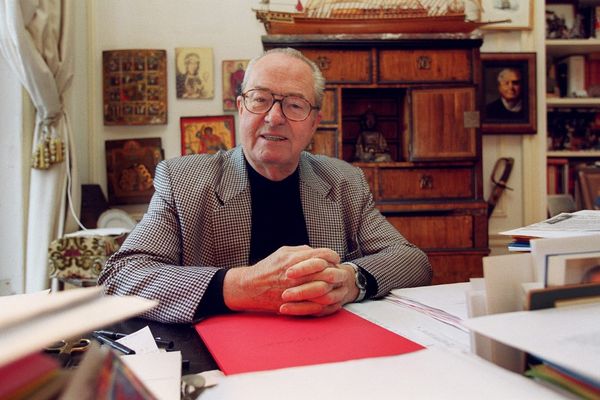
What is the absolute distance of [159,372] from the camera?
52 centimetres

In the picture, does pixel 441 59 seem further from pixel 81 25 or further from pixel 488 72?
pixel 81 25

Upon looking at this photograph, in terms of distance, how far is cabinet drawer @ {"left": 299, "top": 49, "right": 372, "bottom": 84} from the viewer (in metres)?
2.52

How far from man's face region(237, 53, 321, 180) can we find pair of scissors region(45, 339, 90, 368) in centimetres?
81

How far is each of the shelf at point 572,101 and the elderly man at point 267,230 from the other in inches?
90.0

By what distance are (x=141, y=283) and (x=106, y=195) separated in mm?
2448

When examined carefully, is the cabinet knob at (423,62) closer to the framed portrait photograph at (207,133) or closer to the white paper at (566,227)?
the framed portrait photograph at (207,133)

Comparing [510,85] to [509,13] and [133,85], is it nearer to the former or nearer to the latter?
[509,13]

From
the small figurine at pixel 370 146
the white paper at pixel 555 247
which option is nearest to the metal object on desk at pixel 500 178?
the small figurine at pixel 370 146

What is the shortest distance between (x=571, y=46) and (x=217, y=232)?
3025mm

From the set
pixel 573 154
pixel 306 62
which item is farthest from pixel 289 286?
pixel 573 154

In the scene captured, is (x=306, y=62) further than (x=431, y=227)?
No

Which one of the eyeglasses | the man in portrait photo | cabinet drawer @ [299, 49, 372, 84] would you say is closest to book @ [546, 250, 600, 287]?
the eyeglasses

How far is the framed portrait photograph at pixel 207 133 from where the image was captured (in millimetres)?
3182

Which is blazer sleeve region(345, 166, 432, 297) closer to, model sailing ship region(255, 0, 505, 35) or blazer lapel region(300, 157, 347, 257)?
blazer lapel region(300, 157, 347, 257)
